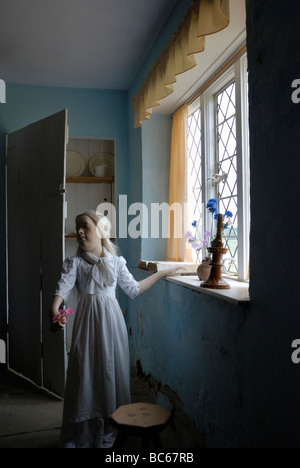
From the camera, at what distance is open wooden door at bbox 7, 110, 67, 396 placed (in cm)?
319

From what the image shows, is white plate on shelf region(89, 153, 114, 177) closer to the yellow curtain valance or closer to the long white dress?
the yellow curtain valance

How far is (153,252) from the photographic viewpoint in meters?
3.53

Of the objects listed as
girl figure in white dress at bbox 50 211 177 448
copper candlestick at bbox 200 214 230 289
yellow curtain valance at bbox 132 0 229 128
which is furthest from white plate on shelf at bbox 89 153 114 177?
copper candlestick at bbox 200 214 230 289

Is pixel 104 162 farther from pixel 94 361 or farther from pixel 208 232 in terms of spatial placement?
pixel 94 361

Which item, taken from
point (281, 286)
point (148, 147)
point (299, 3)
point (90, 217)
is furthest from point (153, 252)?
point (299, 3)

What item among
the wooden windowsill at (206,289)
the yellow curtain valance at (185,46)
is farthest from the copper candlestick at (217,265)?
the yellow curtain valance at (185,46)

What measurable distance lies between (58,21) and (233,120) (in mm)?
1496

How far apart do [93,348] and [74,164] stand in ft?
8.02

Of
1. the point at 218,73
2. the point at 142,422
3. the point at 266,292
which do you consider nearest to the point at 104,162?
the point at 218,73

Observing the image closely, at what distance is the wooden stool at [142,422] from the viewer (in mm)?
1579

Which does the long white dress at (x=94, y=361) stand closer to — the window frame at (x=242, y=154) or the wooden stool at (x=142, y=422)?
the wooden stool at (x=142, y=422)

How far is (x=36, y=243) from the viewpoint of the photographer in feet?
11.2

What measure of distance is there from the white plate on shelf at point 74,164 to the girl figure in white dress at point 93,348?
6.30 feet

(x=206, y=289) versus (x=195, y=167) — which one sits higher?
(x=195, y=167)
